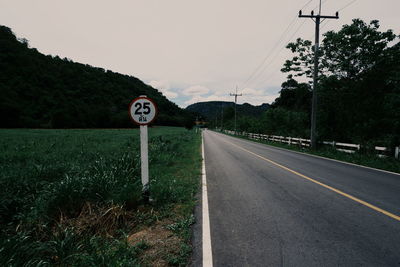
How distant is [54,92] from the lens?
175ft

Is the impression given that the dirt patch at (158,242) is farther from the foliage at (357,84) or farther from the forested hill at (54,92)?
the forested hill at (54,92)

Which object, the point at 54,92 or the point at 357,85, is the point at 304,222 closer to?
the point at 357,85

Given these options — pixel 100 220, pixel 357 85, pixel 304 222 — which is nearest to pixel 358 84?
pixel 357 85

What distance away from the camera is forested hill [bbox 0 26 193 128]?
45219mm

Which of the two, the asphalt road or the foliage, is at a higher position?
the foliage

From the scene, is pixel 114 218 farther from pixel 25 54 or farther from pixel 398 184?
pixel 25 54

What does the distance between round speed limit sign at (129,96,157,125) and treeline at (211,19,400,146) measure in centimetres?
1296

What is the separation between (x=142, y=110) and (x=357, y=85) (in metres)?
16.4

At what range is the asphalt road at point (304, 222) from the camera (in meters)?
2.64

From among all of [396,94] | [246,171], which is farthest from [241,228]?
[396,94]

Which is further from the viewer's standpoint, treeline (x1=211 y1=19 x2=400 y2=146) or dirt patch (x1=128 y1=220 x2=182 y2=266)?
treeline (x1=211 y1=19 x2=400 y2=146)

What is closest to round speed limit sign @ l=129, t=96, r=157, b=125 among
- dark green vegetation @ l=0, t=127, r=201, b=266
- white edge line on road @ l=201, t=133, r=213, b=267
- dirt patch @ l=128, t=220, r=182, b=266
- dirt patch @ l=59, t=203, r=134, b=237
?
dark green vegetation @ l=0, t=127, r=201, b=266

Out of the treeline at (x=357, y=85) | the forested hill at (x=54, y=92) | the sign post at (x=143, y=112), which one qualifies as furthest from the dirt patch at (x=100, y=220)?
the forested hill at (x=54, y=92)

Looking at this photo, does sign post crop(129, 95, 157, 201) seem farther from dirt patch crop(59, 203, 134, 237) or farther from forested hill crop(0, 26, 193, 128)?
forested hill crop(0, 26, 193, 128)
